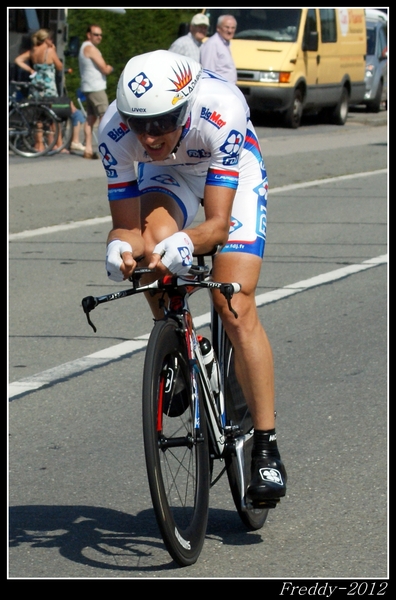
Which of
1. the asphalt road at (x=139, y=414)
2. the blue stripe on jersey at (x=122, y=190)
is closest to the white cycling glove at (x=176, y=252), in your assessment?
the blue stripe on jersey at (x=122, y=190)

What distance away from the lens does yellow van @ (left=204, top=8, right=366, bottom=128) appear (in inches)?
890

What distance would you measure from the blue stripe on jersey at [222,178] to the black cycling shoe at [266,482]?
1034 millimetres

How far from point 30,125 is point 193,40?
286 cm

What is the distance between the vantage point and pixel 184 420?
3.82 meters

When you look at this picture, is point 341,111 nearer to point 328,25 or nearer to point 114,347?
point 328,25

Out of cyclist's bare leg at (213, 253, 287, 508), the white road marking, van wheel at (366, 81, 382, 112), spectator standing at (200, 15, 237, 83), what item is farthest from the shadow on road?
van wheel at (366, 81, 382, 112)

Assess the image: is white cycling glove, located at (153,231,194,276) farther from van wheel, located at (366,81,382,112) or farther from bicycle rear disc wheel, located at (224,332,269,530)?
van wheel, located at (366,81,382,112)

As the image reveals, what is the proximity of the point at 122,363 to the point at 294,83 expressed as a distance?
1691 centimetres

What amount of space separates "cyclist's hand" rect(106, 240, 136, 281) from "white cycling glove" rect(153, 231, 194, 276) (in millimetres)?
98

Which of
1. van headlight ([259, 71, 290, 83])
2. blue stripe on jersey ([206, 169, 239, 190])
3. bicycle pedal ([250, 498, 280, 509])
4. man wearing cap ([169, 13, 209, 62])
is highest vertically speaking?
blue stripe on jersey ([206, 169, 239, 190])

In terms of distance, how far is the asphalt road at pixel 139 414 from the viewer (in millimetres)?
3961

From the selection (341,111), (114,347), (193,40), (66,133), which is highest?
(193,40)

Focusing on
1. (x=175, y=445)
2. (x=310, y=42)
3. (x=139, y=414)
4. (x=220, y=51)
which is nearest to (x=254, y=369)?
(x=175, y=445)

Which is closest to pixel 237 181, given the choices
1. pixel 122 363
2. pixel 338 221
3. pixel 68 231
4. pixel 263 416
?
pixel 263 416
